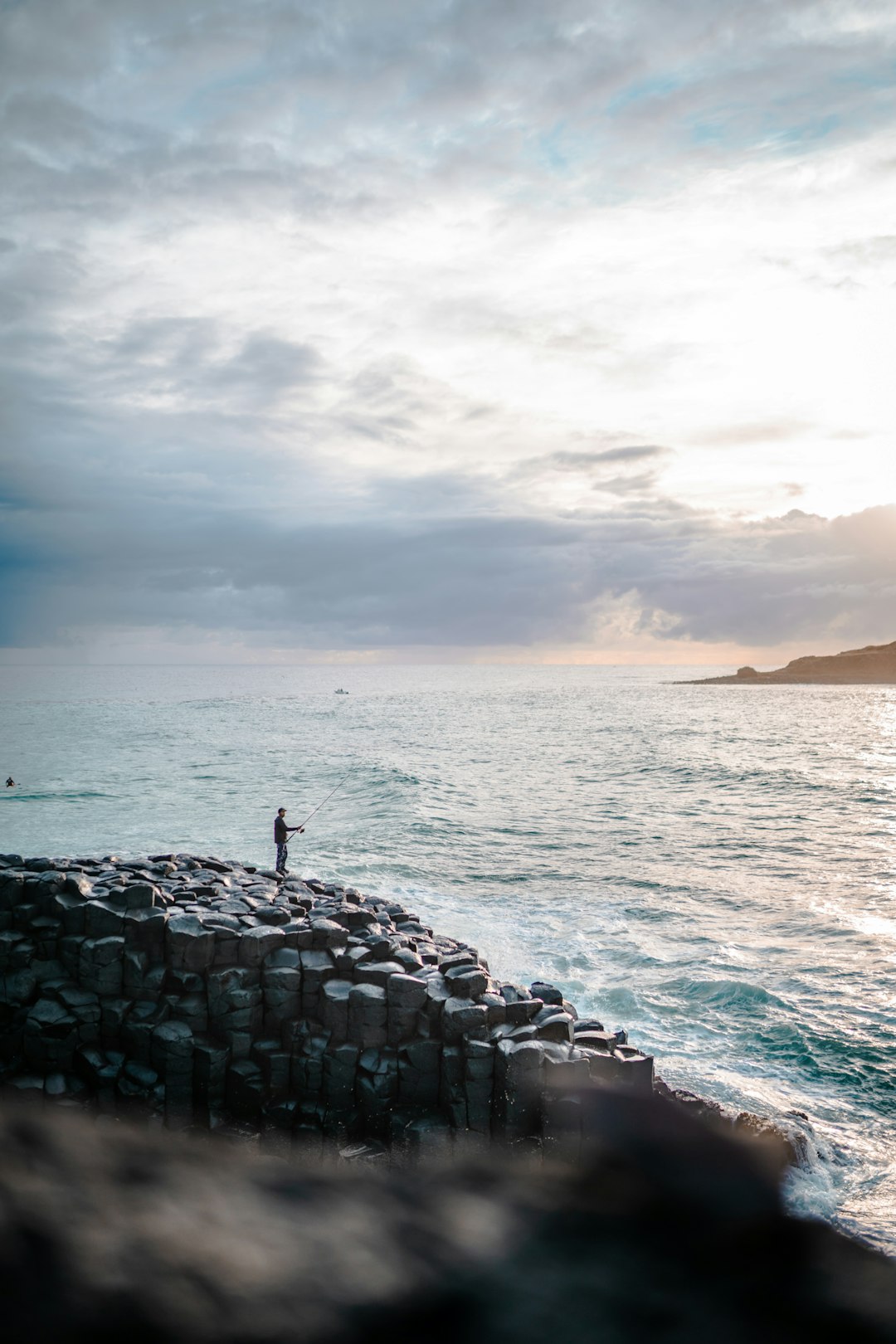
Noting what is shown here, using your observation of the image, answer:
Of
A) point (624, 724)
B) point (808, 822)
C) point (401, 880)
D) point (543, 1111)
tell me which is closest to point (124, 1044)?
point (543, 1111)

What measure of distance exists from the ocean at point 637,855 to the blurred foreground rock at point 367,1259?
8220 millimetres

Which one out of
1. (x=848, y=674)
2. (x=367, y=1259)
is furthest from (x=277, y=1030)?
(x=848, y=674)

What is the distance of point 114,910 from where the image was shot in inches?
→ 451

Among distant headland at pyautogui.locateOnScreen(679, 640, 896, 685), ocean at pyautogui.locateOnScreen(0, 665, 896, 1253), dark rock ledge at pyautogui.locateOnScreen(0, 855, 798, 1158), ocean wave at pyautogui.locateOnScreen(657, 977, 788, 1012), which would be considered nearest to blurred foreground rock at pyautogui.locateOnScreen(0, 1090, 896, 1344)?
dark rock ledge at pyautogui.locateOnScreen(0, 855, 798, 1158)

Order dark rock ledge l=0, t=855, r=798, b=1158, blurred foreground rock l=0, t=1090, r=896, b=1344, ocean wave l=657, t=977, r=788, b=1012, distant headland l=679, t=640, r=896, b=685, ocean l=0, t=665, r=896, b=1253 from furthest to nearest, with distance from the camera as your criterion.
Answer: distant headland l=679, t=640, r=896, b=685 → ocean wave l=657, t=977, r=788, b=1012 → ocean l=0, t=665, r=896, b=1253 → dark rock ledge l=0, t=855, r=798, b=1158 → blurred foreground rock l=0, t=1090, r=896, b=1344

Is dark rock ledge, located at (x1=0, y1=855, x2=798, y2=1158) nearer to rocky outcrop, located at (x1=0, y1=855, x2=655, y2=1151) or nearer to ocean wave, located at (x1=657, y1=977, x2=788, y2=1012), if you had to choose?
rocky outcrop, located at (x1=0, y1=855, x2=655, y2=1151)

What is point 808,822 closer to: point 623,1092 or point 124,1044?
point 623,1092

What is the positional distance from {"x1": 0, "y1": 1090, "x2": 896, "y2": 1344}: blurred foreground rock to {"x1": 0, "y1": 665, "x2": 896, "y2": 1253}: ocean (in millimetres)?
8220

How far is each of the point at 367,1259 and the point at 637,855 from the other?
27.2 meters

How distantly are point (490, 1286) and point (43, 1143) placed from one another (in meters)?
1.33

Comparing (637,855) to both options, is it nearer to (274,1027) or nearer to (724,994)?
Answer: (724,994)

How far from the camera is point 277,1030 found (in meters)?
10.7

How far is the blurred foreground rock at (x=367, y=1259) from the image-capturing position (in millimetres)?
1894

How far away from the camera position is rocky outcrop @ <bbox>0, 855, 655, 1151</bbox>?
377 inches
